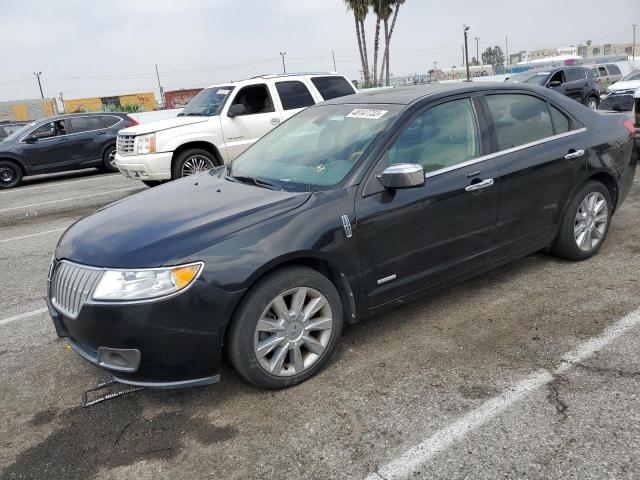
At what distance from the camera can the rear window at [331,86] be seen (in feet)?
33.8

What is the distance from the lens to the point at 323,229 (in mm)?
3139

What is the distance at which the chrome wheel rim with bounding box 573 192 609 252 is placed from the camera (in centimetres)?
458

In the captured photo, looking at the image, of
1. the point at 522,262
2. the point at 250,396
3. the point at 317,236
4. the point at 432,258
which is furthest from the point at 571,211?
the point at 250,396

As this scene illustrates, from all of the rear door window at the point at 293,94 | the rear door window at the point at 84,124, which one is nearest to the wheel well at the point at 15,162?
the rear door window at the point at 84,124

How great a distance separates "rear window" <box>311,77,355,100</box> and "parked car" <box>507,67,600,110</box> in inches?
366

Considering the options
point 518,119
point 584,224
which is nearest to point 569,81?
point 584,224

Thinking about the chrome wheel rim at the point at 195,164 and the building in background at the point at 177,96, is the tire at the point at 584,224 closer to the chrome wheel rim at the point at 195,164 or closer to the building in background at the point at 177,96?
the chrome wheel rim at the point at 195,164

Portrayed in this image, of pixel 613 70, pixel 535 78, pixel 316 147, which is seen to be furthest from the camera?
pixel 613 70

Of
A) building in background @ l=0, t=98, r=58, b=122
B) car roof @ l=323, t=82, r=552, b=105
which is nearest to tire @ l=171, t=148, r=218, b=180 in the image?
car roof @ l=323, t=82, r=552, b=105

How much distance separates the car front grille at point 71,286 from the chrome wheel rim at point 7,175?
11.8 metres

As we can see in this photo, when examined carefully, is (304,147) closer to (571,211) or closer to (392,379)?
(392,379)

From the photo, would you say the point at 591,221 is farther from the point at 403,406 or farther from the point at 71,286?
the point at 71,286

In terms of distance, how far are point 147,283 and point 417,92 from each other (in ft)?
7.64

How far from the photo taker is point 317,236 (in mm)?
3109
